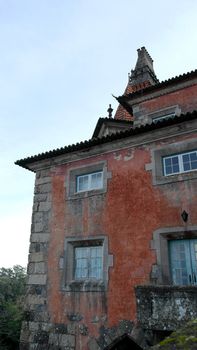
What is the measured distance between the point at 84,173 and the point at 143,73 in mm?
8009

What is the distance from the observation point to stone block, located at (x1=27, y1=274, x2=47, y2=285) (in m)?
→ 8.36

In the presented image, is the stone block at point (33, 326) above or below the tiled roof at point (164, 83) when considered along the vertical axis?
below

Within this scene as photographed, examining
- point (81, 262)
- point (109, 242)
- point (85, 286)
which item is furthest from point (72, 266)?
point (109, 242)

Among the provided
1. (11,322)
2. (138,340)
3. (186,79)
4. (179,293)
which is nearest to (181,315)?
(179,293)

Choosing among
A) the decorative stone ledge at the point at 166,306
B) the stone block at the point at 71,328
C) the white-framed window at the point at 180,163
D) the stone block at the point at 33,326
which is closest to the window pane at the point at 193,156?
the white-framed window at the point at 180,163

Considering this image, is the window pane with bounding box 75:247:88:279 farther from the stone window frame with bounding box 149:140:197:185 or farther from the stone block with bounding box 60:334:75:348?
the stone window frame with bounding box 149:140:197:185

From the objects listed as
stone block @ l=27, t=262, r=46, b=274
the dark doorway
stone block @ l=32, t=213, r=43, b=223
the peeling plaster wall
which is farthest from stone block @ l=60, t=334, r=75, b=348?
stone block @ l=32, t=213, r=43, b=223

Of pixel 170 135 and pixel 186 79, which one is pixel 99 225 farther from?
pixel 186 79

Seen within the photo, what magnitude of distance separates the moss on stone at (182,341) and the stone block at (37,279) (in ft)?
22.8

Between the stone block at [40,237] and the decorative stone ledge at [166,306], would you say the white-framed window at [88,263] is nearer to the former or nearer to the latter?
the stone block at [40,237]

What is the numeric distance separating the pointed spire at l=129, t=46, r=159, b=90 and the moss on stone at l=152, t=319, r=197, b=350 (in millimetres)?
13273

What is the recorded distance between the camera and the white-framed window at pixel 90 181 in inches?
345

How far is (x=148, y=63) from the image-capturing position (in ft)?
50.1

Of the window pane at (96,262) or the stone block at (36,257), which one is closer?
the window pane at (96,262)
